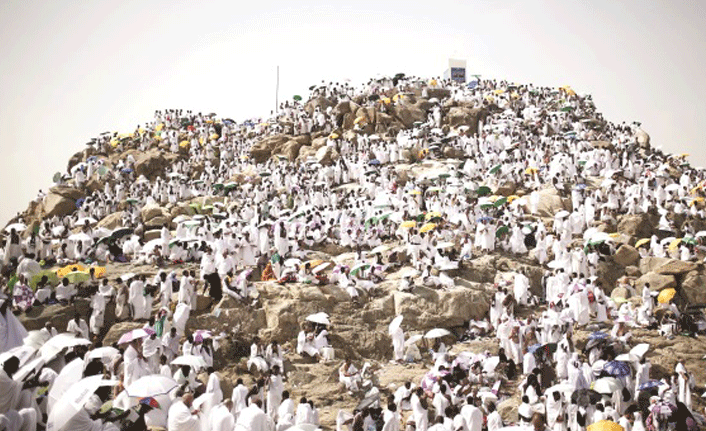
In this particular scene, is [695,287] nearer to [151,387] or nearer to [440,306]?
[440,306]

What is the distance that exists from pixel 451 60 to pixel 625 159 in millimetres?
26964

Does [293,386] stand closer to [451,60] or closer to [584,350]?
[584,350]

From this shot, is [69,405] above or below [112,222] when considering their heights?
below

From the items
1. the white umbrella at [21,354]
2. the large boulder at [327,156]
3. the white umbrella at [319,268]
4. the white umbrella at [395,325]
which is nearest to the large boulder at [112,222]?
the large boulder at [327,156]

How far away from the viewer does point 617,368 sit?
457 inches

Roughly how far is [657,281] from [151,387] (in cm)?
1679

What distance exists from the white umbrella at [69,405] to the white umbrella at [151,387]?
6.12ft

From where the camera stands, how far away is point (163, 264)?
19484 mm

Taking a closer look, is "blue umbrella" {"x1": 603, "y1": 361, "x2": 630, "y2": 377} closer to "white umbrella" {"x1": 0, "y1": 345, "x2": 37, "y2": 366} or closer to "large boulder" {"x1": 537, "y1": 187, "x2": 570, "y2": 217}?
"white umbrella" {"x1": 0, "y1": 345, "x2": 37, "y2": 366}

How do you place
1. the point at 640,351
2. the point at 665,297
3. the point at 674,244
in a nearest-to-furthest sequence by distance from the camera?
the point at 640,351, the point at 665,297, the point at 674,244

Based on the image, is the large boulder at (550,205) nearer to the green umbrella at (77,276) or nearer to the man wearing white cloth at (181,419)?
the green umbrella at (77,276)

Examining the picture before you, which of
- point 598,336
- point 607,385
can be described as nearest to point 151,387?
point 607,385

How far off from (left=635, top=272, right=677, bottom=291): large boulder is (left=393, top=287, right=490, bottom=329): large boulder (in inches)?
229

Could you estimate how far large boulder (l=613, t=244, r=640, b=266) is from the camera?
2028 centimetres
